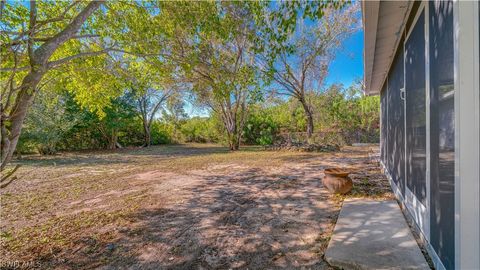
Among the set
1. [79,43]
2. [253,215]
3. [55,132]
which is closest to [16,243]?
[253,215]

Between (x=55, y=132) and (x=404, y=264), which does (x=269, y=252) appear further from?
(x=55, y=132)

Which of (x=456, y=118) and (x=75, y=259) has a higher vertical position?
(x=456, y=118)

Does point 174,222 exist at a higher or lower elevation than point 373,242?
lower

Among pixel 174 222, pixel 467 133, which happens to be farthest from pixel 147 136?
pixel 467 133

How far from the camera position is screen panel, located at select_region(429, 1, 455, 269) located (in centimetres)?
167

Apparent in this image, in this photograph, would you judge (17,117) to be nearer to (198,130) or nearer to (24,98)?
(24,98)

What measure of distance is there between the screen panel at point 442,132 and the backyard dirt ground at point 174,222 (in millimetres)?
981

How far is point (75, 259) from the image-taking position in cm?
238

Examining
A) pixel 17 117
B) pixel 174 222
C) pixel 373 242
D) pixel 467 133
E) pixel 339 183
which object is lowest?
pixel 174 222

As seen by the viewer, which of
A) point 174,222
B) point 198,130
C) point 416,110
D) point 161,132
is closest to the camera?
point 416,110

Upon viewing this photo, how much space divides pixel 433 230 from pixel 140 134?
20.1 meters

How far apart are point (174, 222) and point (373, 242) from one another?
2468 mm

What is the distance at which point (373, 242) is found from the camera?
2393 millimetres

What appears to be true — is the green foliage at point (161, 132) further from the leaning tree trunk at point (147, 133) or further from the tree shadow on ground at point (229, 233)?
the tree shadow on ground at point (229, 233)
